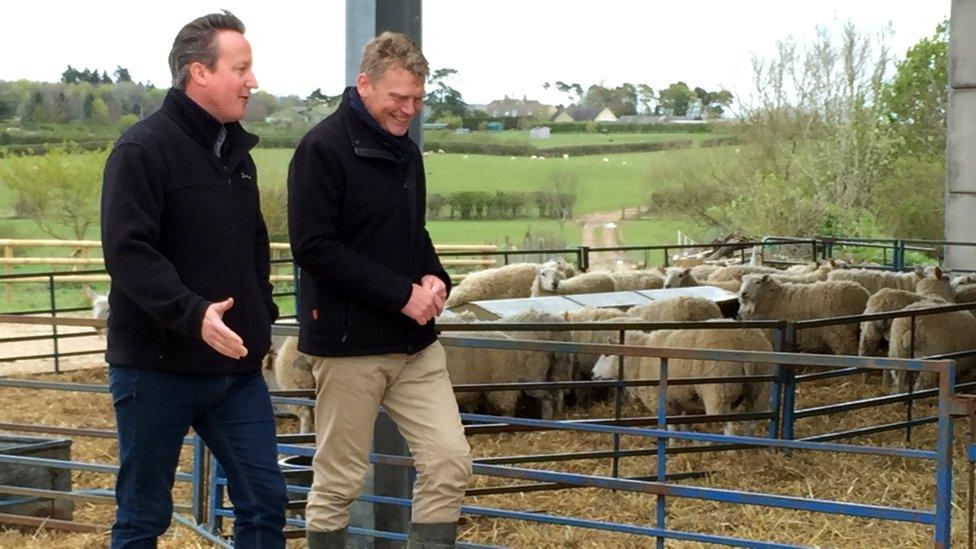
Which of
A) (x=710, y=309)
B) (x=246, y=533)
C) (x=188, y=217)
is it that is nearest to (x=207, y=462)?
(x=246, y=533)

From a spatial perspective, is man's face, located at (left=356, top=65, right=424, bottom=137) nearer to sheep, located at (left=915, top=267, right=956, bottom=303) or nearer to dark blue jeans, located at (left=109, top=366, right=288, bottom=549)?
dark blue jeans, located at (left=109, top=366, right=288, bottom=549)

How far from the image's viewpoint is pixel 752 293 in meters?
12.2

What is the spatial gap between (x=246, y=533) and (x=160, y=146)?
3.42ft

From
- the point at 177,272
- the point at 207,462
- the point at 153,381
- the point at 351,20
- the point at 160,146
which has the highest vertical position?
the point at 351,20

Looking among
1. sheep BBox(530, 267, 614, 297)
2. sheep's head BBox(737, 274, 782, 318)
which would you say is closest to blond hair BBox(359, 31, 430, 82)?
sheep's head BBox(737, 274, 782, 318)

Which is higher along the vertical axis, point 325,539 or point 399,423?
point 399,423

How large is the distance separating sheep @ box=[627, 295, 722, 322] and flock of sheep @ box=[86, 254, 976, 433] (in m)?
0.01

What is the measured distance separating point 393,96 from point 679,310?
7.44 meters

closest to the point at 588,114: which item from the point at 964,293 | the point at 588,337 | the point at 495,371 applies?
the point at 964,293

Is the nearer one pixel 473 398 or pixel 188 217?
pixel 188 217

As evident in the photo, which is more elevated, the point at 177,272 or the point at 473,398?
the point at 177,272

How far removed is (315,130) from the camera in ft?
11.4

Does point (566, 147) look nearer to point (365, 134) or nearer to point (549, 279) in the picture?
point (549, 279)

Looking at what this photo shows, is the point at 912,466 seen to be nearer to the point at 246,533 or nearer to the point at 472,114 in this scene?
the point at 246,533
